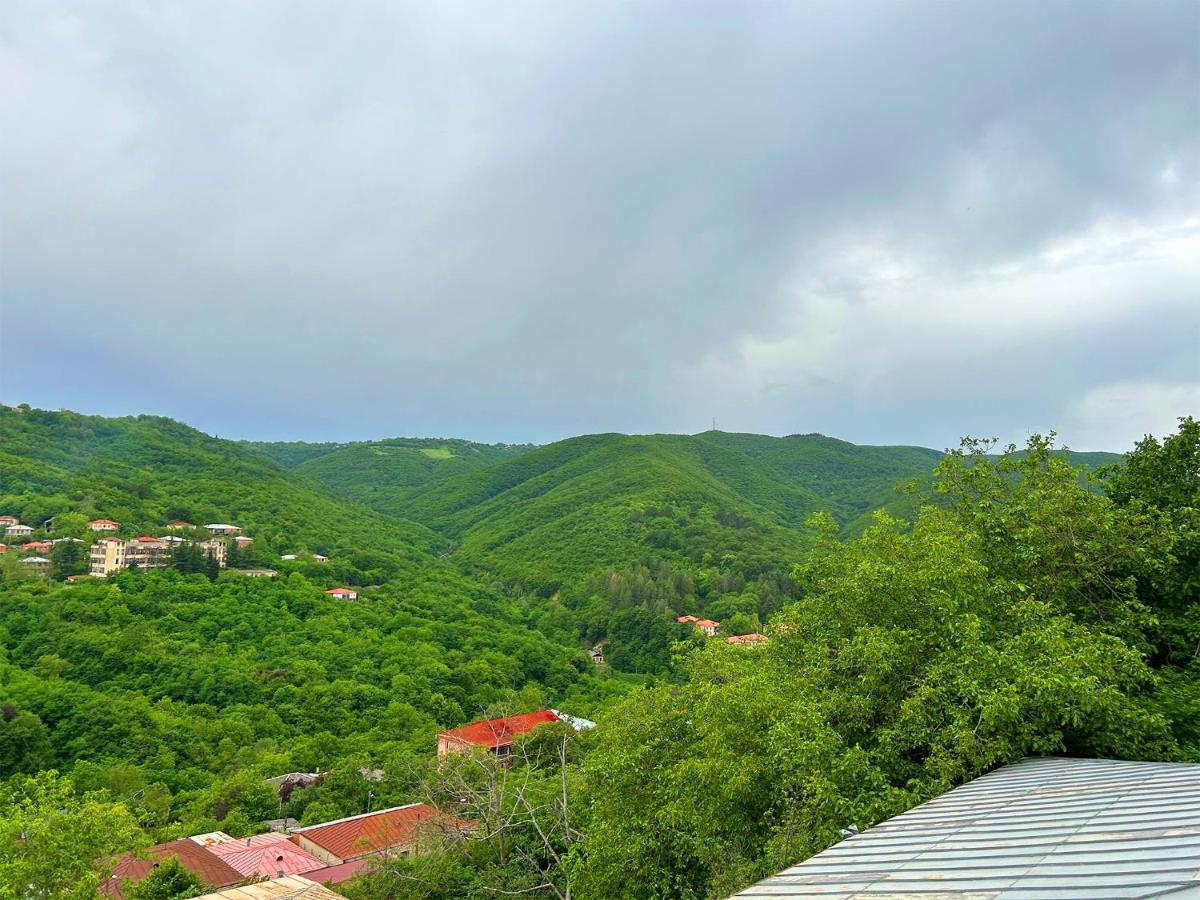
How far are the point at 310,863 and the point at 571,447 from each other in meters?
138

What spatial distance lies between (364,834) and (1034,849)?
90.0 feet

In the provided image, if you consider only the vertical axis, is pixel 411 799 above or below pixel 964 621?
below

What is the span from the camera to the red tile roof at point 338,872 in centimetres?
2144

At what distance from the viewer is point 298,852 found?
952 inches

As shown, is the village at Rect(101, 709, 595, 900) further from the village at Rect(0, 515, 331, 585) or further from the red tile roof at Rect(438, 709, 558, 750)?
the village at Rect(0, 515, 331, 585)

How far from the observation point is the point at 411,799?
1171 inches

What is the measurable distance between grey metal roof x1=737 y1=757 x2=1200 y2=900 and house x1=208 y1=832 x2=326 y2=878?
23.4m

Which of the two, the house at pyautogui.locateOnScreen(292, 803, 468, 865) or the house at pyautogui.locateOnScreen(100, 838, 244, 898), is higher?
the house at pyautogui.locateOnScreen(100, 838, 244, 898)

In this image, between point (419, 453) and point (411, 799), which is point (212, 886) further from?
point (419, 453)

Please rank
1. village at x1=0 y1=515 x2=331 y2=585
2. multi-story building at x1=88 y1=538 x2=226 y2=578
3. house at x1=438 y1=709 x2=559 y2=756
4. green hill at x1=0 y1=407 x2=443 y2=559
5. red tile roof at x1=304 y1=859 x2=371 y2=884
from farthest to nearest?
green hill at x1=0 y1=407 x2=443 y2=559 → multi-story building at x1=88 y1=538 x2=226 y2=578 → village at x1=0 y1=515 x2=331 y2=585 → house at x1=438 y1=709 x2=559 y2=756 → red tile roof at x1=304 y1=859 x2=371 y2=884

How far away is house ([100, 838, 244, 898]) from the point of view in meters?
19.7

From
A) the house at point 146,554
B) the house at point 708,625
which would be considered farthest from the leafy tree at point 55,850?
the house at point 708,625

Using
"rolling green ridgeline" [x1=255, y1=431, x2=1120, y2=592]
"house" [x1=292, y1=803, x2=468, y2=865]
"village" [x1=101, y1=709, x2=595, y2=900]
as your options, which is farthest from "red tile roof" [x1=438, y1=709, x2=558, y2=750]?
"rolling green ridgeline" [x1=255, y1=431, x2=1120, y2=592]

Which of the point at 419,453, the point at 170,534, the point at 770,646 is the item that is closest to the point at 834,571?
the point at 770,646
